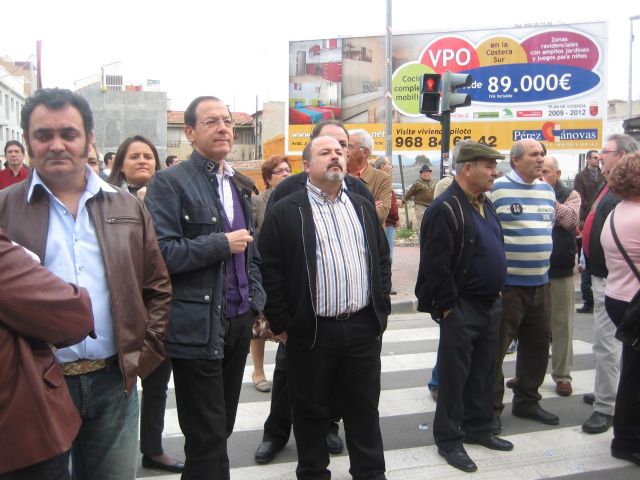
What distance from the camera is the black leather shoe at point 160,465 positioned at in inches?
158

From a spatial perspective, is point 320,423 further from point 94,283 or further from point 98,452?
point 94,283

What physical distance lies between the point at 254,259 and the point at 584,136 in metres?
16.7

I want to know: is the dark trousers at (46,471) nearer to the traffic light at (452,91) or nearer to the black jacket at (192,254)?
the black jacket at (192,254)

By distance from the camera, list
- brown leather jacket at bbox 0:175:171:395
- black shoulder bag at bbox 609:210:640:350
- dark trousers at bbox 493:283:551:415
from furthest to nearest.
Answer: dark trousers at bbox 493:283:551:415
black shoulder bag at bbox 609:210:640:350
brown leather jacket at bbox 0:175:171:395

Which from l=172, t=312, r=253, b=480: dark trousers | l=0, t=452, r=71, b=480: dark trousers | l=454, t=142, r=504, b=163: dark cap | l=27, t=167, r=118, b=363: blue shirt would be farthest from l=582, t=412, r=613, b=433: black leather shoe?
l=0, t=452, r=71, b=480: dark trousers

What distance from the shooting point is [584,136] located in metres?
17.9

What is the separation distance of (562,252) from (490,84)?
13931mm

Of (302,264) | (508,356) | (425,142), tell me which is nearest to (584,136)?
(425,142)

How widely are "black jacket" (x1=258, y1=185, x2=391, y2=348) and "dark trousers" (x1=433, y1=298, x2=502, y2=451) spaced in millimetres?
732

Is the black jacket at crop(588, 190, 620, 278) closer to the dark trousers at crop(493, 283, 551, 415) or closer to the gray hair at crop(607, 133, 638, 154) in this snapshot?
the dark trousers at crop(493, 283, 551, 415)

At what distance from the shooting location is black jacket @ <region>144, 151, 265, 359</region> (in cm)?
295

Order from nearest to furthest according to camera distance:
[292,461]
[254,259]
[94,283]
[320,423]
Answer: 1. [94,283]
2. [254,259]
3. [320,423]
4. [292,461]

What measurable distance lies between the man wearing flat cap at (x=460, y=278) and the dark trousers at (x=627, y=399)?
0.75 m

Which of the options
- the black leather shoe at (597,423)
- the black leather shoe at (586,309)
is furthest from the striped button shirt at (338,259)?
the black leather shoe at (586,309)
